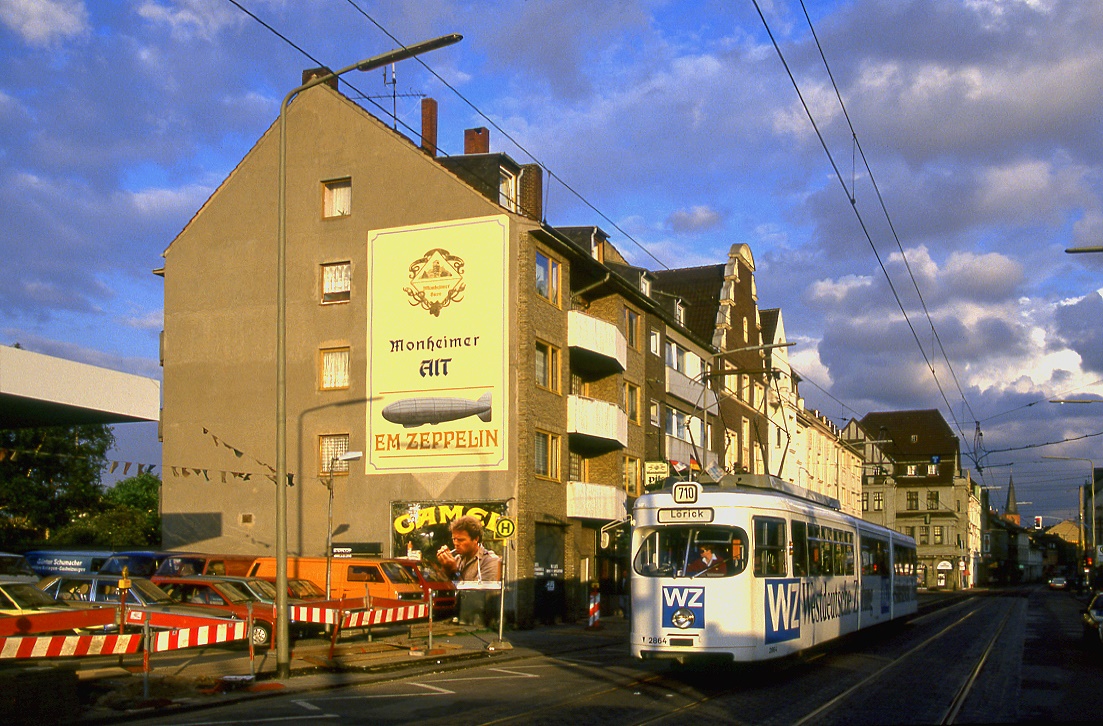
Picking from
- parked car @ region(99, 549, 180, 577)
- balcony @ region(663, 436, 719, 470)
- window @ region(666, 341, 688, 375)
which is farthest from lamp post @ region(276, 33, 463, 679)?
window @ region(666, 341, 688, 375)

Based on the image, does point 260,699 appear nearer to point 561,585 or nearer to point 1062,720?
point 1062,720

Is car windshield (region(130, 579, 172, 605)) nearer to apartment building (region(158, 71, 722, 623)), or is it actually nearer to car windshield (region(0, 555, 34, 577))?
car windshield (region(0, 555, 34, 577))

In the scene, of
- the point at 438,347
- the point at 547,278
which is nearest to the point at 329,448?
the point at 438,347

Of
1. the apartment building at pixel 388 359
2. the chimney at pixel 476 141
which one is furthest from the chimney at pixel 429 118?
the chimney at pixel 476 141

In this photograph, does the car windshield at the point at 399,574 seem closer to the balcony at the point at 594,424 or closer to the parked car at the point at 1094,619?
the balcony at the point at 594,424

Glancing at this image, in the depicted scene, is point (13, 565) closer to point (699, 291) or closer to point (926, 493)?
point (699, 291)

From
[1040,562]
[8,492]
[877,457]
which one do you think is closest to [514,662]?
[8,492]

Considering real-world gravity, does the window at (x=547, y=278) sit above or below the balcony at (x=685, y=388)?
above

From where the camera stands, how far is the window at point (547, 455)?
109 ft

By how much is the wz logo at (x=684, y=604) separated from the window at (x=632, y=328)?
2318cm

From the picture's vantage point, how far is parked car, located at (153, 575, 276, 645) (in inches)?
873

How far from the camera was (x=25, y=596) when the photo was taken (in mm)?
17156

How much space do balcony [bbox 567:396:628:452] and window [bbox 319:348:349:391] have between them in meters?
6.57

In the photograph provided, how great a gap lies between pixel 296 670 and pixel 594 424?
1836 centimetres
